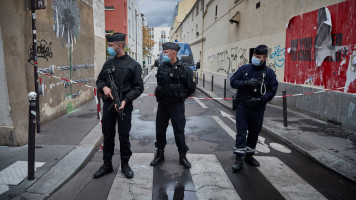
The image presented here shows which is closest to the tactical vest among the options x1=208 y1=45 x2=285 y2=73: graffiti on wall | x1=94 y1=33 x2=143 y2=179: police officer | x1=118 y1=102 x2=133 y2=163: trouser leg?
x1=94 y1=33 x2=143 y2=179: police officer

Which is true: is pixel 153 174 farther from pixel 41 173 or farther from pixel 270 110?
pixel 270 110

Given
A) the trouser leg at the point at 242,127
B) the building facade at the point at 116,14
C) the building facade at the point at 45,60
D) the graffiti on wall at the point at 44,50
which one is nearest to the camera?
the trouser leg at the point at 242,127

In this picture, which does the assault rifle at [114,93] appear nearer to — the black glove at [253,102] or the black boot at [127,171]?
the black boot at [127,171]

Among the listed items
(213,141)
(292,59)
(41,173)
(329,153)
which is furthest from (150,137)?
(292,59)

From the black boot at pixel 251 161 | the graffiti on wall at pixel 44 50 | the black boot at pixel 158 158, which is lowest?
the black boot at pixel 251 161

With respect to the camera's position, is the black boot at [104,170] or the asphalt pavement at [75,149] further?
the black boot at [104,170]

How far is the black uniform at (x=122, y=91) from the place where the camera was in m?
3.60

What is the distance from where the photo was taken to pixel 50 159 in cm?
407

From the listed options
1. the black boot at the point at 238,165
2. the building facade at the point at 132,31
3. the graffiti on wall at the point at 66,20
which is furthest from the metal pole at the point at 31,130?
the building facade at the point at 132,31

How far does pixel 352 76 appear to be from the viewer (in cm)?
640

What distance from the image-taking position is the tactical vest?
12.8ft

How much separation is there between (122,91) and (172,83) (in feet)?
2.55

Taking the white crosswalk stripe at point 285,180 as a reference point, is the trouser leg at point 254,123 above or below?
above

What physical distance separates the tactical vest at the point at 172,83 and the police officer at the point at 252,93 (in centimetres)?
87
